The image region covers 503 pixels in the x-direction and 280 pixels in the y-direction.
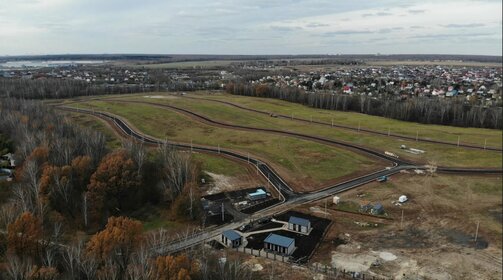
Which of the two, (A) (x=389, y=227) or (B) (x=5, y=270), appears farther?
(A) (x=389, y=227)

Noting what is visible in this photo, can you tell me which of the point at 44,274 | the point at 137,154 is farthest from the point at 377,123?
the point at 44,274

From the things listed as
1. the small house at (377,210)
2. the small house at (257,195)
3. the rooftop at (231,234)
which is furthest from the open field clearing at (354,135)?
the rooftop at (231,234)

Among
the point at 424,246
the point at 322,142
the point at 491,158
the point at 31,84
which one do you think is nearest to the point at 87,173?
the point at 424,246

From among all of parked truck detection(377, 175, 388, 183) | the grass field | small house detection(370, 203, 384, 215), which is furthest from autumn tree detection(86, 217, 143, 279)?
parked truck detection(377, 175, 388, 183)

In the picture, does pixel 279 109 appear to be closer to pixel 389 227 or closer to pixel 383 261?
pixel 389 227

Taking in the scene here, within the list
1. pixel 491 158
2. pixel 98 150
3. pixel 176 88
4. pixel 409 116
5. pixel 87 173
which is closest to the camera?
pixel 87 173

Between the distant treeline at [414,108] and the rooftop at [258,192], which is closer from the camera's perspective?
the rooftop at [258,192]

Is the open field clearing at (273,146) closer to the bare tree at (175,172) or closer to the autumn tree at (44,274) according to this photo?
the bare tree at (175,172)
